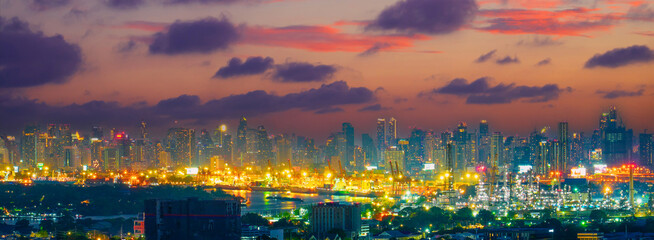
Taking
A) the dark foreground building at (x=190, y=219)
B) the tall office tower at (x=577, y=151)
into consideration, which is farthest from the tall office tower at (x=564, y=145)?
the dark foreground building at (x=190, y=219)

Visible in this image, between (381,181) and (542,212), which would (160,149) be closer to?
(381,181)

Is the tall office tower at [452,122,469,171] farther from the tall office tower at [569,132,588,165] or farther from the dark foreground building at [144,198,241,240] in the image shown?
the dark foreground building at [144,198,241,240]

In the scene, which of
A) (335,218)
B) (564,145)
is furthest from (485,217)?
(564,145)

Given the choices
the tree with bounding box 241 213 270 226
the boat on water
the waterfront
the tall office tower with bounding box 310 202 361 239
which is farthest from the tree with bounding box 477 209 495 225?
the boat on water

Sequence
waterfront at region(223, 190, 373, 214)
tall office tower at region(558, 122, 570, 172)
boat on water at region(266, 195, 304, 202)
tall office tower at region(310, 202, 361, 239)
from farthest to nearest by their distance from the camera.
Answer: tall office tower at region(558, 122, 570, 172) → boat on water at region(266, 195, 304, 202) → waterfront at region(223, 190, 373, 214) → tall office tower at region(310, 202, 361, 239)

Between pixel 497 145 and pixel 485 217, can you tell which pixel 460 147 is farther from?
pixel 485 217

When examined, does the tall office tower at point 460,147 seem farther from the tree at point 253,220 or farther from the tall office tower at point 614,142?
the tree at point 253,220
